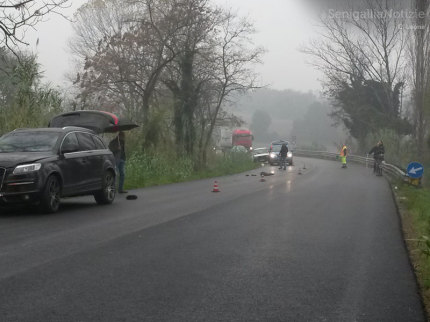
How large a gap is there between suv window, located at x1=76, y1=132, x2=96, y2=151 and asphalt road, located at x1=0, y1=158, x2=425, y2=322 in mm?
1537

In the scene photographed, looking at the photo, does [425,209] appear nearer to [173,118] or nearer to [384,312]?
[384,312]

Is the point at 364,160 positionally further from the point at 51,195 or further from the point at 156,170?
the point at 51,195

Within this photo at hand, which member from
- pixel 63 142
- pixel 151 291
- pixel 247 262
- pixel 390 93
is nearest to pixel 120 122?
pixel 63 142

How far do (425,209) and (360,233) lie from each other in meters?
3.65

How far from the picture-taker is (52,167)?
11.6 metres

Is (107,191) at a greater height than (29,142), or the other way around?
(29,142)

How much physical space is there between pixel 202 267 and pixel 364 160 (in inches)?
1926

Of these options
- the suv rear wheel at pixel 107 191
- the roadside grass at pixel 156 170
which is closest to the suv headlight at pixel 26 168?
the suv rear wheel at pixel 107 191

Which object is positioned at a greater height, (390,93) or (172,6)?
(172,6)

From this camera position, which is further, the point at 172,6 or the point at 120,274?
the point at 172,6

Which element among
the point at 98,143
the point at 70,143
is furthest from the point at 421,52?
the point at 70,143

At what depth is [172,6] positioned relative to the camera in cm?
3469

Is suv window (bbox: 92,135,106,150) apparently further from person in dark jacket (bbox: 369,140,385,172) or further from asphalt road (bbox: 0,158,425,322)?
person in dark jacket (bbox: 369,140,385,172)

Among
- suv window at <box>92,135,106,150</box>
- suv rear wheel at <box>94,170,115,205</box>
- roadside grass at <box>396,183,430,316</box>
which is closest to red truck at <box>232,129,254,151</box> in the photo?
roadside grass at <box>396,183,430,316</box>
